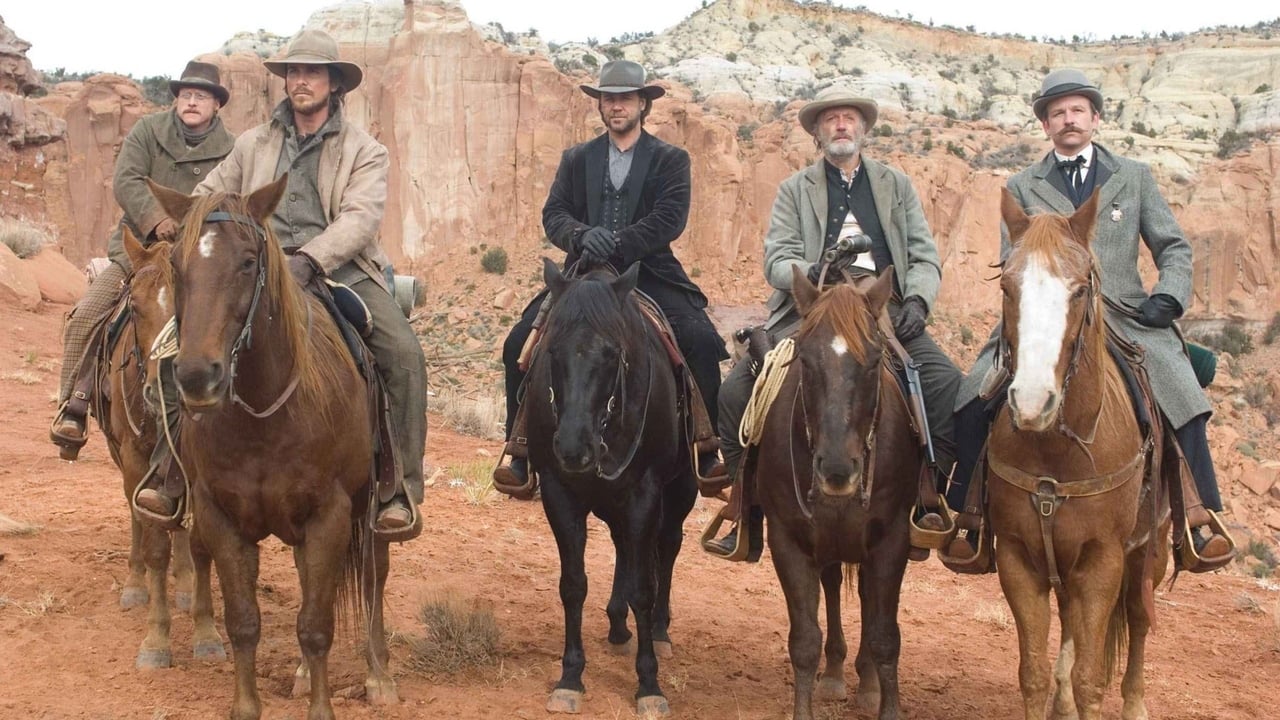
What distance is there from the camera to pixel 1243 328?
4184 centimetres

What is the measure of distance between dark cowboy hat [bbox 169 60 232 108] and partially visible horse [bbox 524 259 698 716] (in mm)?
3302

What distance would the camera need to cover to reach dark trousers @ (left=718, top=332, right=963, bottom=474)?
6137mm

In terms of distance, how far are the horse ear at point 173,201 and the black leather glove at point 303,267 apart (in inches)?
30.4

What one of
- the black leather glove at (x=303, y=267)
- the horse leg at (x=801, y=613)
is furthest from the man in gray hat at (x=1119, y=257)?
the black leather glove at (x=303, y=267)

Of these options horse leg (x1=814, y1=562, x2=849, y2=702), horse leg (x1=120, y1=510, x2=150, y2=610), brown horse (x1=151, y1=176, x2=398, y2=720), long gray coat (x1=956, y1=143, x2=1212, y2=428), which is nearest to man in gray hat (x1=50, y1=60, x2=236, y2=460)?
horse leg (x1=120, y1=510, x2=150, y2=610)

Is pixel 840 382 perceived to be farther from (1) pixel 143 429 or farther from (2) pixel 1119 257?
(1) pixel 143 429

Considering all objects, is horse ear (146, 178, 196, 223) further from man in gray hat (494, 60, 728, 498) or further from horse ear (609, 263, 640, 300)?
man in gray hat (494, 60, 728, 498)

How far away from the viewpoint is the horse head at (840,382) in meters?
4.84

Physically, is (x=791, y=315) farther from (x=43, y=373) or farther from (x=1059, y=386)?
(x=43, y=373)

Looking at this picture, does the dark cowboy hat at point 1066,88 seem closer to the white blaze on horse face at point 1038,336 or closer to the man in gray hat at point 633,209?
the white blaze on horse face at point 1038,336

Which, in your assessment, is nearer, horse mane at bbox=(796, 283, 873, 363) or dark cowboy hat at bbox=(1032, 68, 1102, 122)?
horse mane at bbox=(796, 283, 873, 363)

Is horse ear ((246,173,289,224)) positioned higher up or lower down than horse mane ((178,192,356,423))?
higher up

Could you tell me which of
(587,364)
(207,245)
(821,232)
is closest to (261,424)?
(207,245)

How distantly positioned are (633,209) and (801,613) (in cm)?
301
